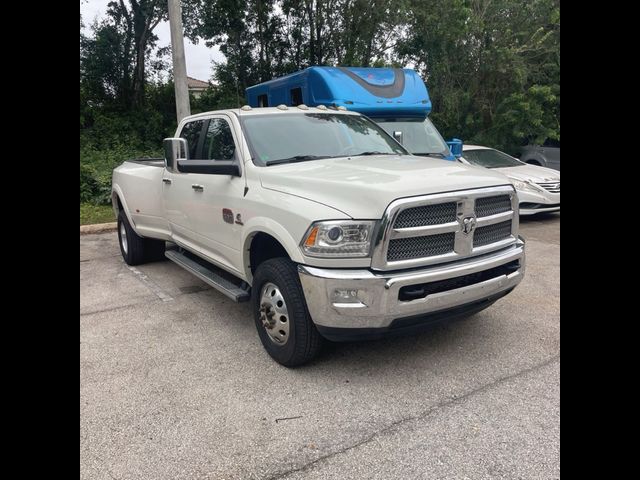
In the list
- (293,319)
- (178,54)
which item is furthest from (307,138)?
(178,54)

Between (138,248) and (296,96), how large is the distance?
3.79 meters

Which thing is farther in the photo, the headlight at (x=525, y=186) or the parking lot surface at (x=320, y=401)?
the headlight at (x=525, y=186)

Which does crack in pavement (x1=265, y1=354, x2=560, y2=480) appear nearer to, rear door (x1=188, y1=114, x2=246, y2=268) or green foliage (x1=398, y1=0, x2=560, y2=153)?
rear door (x1=188, y1=114, x2=246, y2=268)

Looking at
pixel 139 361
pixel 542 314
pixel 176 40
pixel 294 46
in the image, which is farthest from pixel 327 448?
pixel 294 46

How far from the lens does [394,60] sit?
16.5m

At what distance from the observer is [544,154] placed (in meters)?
13.5

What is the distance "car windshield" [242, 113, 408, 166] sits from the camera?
14.2 feet

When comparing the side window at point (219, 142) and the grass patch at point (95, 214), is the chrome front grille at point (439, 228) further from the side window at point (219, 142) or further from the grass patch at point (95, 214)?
the grass patch at point (95, 214)

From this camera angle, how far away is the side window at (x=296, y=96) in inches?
334

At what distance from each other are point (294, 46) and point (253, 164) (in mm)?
14718

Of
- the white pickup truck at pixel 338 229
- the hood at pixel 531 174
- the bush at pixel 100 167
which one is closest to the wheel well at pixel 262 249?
the white pickup truck at pixel 338 229

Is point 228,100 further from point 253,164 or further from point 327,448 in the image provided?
point 327,448

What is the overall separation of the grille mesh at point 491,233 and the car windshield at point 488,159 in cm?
688

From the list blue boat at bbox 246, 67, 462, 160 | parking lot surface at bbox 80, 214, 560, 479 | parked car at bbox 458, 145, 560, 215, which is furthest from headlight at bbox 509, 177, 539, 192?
parking lot surface at bbox 80, 214, 560, 479
